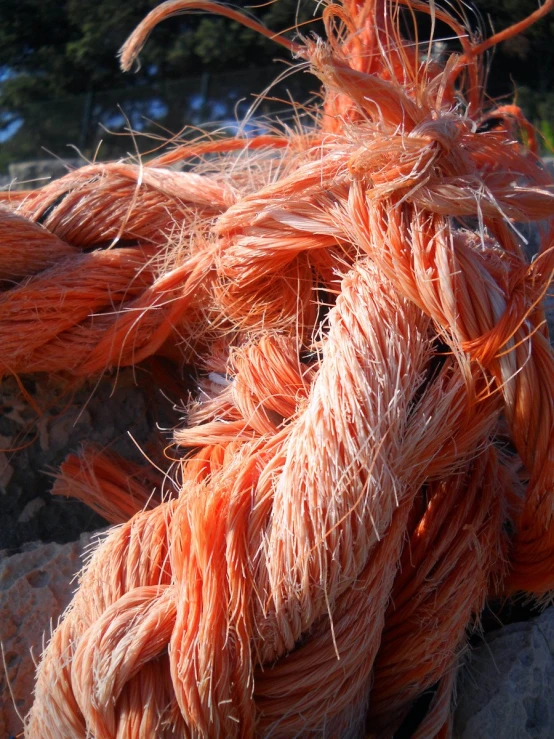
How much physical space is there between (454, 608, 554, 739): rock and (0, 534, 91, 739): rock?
1.40ft

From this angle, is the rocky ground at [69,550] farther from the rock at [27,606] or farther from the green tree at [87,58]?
the green tree at [87,58]

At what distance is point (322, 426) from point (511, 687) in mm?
343

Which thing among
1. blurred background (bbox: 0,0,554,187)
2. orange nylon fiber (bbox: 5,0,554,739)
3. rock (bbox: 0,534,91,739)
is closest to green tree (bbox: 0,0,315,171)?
blurred background (bbox: 0,0,554,187)

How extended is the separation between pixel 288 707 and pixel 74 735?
184 mm

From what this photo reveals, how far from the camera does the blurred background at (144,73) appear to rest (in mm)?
2951

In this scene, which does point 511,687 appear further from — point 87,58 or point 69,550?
point 87,58

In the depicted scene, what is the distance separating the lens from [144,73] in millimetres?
4148

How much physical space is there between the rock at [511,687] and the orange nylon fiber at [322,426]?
0.14ft

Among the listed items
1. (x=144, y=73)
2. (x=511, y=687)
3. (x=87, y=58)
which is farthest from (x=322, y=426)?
(x=144, y=73)

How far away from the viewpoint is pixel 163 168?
1045 mm

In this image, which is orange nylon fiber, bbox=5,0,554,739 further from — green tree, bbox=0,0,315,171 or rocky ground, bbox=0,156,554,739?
green tree, bbox=0,0,315,171

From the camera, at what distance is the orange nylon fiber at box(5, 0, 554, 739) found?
68 cm

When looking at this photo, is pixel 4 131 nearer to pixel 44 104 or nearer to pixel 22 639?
pixel 44 104

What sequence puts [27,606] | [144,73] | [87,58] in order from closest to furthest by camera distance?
[27,606] → [87,58] → [144,73]
